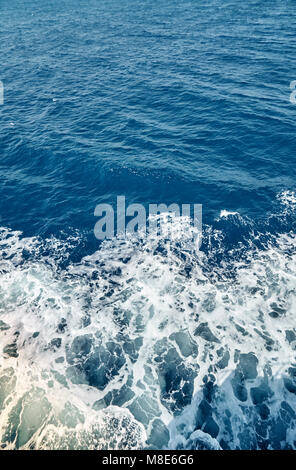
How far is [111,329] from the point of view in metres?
22.4

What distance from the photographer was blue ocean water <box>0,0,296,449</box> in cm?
1825

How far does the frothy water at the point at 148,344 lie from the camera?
1761 centimetres

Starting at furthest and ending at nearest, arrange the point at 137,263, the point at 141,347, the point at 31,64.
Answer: the point at 31,64 → the point at 137,263 → the point at 141,347

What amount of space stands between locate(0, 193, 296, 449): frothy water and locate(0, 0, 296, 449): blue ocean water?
0.10 m

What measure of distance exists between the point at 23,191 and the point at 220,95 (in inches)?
1316

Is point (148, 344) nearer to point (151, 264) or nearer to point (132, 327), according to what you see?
point (132, 327)

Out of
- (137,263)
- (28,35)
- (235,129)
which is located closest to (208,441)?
(137,263)

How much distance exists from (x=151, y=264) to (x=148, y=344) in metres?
7.46

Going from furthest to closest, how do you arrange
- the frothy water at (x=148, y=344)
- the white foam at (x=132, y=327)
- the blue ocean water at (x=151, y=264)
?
the blue ocean water at (x=151, y=264) < the white foam at (x=132, y=327) < the frothy water at (x=148, y=344)

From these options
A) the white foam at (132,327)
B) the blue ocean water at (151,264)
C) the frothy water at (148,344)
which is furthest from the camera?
the blue ocean water at (151,264)

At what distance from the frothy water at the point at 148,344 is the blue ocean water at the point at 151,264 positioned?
0.10 m

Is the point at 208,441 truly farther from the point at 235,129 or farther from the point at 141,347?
the point at 235,129

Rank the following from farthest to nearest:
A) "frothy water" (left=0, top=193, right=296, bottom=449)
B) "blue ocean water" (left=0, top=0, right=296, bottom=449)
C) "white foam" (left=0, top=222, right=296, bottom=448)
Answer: "blue ocean water" (left=0, top=0, right=296, bottom=449) → "white foam" (left=0, top=222, right=296, bottom=448) → "frothy water" (left=0, top=193, right=296, bottom=449)

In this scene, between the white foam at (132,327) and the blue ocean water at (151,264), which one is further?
the blue ocean water at (151,264)
